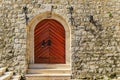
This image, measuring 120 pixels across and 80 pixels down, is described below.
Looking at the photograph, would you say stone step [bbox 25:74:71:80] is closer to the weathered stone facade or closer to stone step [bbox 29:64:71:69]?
the weathered stone facade

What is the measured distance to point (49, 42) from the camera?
9.12 meters

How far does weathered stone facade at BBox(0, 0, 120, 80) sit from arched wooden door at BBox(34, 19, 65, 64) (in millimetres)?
562

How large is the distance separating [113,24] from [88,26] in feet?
2.82

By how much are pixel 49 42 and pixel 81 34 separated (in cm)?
123

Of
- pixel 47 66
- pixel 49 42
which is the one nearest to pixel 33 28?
→ pixel 49 42

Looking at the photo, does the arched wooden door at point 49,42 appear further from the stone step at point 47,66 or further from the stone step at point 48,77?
the stone step at point 48,77

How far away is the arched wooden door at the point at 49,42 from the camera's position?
9102mm

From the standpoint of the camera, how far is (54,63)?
9.06 meters

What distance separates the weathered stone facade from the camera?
8.62 meters

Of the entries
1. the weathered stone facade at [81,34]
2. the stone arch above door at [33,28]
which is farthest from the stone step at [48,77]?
the stone arch above door at [33,28]

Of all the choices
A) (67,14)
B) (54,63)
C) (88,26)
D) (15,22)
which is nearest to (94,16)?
(88,26)

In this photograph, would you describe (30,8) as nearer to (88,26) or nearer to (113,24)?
(88,26)

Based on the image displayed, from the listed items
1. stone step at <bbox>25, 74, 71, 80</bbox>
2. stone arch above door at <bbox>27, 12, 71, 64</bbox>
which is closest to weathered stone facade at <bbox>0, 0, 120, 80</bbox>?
stone arch above door at <bbox>27, 12, 71, 64</bbox>

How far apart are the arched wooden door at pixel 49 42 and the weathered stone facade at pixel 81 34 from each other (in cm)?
56
